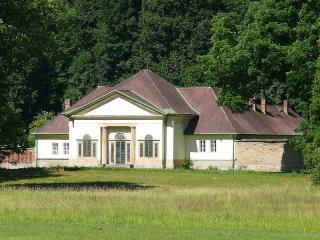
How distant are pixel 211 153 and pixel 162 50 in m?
30.9

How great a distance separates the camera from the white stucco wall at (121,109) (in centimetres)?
7038

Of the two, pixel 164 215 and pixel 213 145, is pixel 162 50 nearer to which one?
pixel 213 145

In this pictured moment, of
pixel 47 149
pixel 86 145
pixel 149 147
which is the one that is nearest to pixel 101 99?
pixel 86 145

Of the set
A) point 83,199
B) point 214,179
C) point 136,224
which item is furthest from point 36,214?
point 214,179

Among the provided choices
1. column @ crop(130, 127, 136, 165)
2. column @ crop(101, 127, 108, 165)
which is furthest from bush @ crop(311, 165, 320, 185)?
column @ crop(101, 127, 108, 165)

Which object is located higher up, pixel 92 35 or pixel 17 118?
pixel 92 35

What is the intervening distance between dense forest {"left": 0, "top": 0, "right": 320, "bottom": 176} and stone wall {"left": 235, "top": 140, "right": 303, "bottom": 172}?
520 cm

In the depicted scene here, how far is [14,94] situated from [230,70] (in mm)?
39985

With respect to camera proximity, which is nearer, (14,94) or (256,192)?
(256,192)

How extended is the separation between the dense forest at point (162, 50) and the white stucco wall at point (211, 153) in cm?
484

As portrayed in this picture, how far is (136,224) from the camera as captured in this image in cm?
2356

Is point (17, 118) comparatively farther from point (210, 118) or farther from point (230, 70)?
point (210, 118)

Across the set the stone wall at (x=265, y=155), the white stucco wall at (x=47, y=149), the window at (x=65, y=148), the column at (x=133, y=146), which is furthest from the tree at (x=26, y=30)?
the white stucco wall at (x=47, y=149)

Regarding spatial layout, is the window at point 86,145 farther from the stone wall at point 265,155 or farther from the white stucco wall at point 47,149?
the stone wall at point 265,155
